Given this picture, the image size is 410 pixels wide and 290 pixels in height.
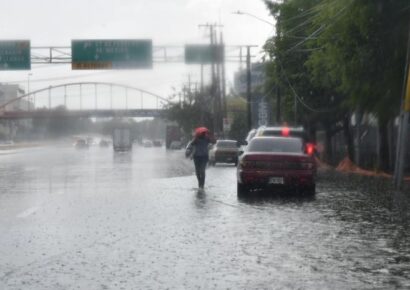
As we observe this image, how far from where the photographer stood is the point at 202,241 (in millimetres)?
11102

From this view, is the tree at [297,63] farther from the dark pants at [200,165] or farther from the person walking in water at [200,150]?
the dark pants at [200,165]

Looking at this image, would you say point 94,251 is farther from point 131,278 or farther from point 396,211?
point 396,211

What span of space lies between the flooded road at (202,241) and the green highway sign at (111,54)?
94.0 feet

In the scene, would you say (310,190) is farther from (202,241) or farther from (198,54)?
(198,54)

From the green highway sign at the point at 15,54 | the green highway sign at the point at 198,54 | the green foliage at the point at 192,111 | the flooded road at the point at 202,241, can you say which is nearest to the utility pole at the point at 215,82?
the green highway sign at the point at 198,54

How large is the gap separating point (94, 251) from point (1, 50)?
41029 millimetres

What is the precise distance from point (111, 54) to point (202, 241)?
38.0m

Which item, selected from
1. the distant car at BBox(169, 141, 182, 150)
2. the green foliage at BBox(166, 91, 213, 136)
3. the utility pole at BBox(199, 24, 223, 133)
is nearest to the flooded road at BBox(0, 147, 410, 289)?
the utility pole at BBox(199, 24, 223, 133)

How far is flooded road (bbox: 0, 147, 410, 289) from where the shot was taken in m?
8.29

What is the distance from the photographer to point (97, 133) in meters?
176

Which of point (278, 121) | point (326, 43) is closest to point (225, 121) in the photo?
point (278, 121)

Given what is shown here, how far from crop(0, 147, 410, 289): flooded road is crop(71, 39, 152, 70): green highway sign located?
2866cm

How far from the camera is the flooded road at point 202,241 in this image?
8.29m

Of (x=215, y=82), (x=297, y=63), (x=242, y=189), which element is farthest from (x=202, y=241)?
(x=215, y=82)
